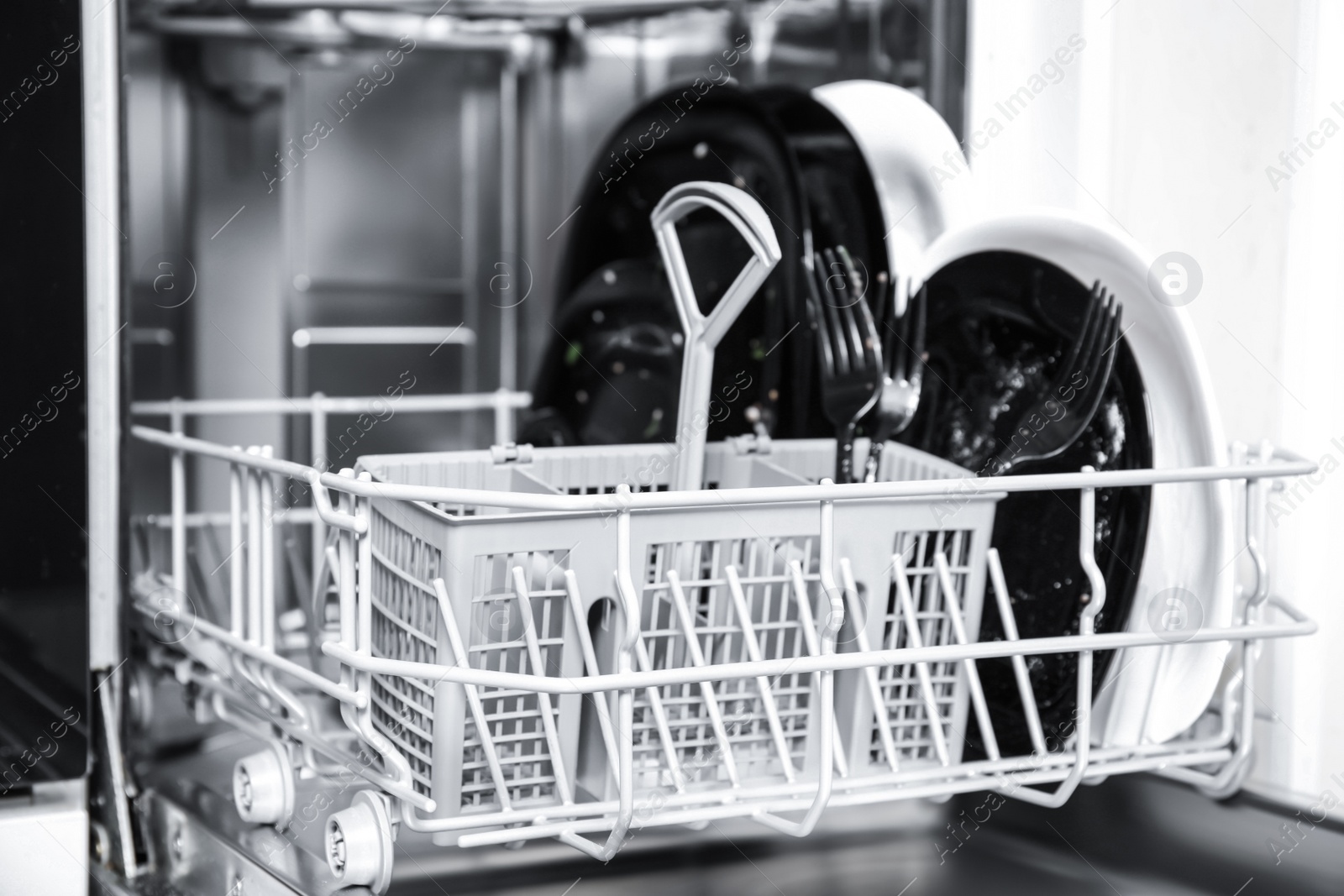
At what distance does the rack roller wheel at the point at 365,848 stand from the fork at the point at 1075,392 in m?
0.35

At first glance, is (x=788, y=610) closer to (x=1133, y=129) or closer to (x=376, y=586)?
(x=376, y=586)

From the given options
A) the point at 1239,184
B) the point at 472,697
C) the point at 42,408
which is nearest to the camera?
the point at 472,697

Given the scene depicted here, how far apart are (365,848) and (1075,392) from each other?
0.39 metres

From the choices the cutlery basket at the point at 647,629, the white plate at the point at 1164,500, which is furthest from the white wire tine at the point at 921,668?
the white plate at the point at 1164,500

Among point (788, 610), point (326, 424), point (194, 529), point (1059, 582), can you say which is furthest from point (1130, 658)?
point (326, 424)

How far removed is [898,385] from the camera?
0.68 meters

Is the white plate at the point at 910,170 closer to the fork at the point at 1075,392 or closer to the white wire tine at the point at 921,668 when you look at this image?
the fork at the point at 1075,392

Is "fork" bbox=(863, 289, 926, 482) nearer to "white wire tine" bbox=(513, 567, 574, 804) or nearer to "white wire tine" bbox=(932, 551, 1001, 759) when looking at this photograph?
"white wire tine" bbox=(932, 551, 1001, 759)

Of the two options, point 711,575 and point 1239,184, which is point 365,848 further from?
point 1239,184

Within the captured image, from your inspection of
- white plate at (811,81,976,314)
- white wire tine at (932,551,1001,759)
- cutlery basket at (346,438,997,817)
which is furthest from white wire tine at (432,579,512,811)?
white plate at (811,81,976,314)

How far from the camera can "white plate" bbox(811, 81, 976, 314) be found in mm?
758

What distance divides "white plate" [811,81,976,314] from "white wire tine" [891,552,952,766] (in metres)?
0.22

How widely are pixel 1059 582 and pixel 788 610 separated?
14 centimetres

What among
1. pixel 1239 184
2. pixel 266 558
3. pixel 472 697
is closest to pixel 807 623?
pixel 472 697
